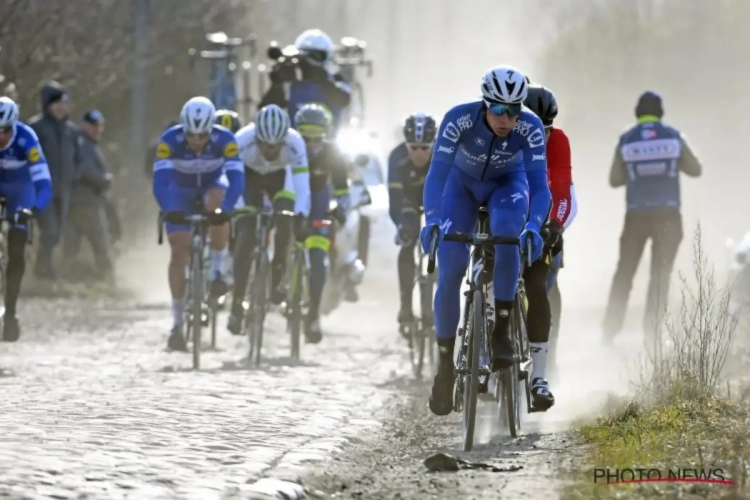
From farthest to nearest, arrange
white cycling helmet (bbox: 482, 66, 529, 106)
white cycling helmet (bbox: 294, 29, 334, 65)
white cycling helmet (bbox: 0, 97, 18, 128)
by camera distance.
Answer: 1. white cycling helmet (bbox: 294, 29, 334, 65)
2. white cycling helmet (bbox: 0, 97, 18, 128)
3. white cycling helmet (bbox: 482, 66, 529, 106)

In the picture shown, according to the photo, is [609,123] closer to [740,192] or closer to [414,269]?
[740,192]

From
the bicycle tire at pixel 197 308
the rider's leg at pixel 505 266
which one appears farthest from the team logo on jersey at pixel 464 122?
the bicycle tire at pixel 197 308

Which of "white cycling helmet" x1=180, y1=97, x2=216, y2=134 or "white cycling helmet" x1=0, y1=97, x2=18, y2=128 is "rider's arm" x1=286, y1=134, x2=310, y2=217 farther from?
"white cycling helmet" x1=0, y1=97, x2=18, y2=128

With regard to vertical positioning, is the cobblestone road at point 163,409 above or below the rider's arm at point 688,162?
below

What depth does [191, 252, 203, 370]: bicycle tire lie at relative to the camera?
48.1ft

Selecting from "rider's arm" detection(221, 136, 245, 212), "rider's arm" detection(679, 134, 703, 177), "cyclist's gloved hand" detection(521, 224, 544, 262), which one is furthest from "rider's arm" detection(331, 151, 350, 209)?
"cyclist's gloved hand" detection(521, 224, 544, 262)

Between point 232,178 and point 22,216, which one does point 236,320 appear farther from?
point 22,216

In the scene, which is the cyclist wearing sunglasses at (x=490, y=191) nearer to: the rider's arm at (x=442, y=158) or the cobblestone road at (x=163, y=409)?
the rider's arm at (x=442, y=158)

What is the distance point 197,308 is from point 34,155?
1795 millimetres

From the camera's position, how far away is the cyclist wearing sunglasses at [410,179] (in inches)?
597

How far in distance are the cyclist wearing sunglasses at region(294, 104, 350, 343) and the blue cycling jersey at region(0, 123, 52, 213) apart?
2.67 meters

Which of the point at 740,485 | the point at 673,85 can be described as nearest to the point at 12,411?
the point at 740,485

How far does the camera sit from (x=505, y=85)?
998cm

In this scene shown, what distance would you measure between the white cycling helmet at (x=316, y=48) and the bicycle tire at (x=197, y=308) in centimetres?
691
